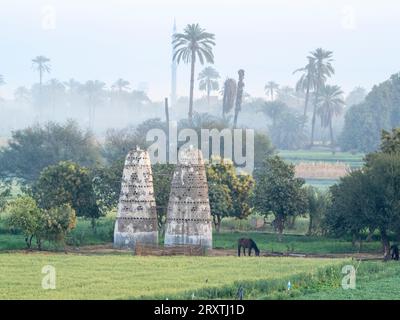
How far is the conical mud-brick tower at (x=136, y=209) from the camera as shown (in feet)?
234

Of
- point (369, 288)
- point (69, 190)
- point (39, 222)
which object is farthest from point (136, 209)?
point (369, 288)

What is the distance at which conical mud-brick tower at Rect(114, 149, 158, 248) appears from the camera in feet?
234

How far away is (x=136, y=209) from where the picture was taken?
7156 centimetres

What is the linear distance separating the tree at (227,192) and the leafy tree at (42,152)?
34.4 m

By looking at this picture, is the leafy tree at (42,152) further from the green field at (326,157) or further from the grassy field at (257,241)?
the grassy field at (257,241)

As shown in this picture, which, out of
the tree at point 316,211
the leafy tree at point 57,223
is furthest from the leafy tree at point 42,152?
the leafy tree at point 57,223

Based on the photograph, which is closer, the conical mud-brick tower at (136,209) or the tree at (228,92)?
the conical mud-brick tower at (136,209)

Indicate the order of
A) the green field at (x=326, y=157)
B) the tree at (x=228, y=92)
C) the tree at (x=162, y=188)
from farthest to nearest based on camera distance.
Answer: the tree at (x=228, y=92)
the green field at (x=326, y=157)
the tree at (x=162, y=188)

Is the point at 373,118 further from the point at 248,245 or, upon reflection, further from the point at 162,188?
the point at 248,245
